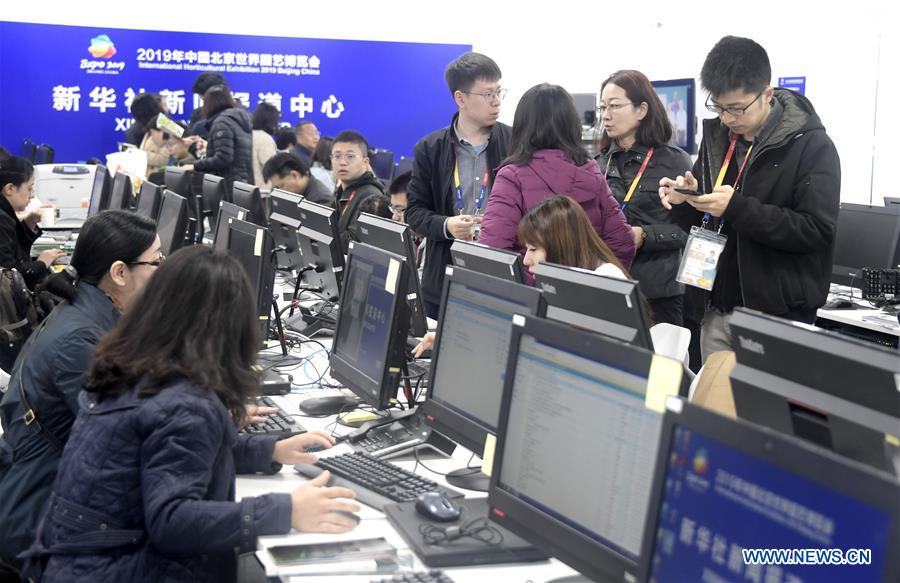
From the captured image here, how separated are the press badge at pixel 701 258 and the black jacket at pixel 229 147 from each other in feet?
14.3

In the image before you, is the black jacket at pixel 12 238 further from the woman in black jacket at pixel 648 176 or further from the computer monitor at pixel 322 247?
the woman in black jacket at pixel 648 176

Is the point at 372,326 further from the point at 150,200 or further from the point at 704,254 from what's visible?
the point at 150,200

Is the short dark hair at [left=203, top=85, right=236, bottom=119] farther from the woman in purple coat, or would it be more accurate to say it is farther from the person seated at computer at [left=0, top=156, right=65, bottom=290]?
the woman in purple coat

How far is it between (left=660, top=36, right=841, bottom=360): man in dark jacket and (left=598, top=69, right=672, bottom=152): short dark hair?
608 mm

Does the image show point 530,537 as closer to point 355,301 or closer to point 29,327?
point 355,301

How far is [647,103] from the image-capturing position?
154 inches

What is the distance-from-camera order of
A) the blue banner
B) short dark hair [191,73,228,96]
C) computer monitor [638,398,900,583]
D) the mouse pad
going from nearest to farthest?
computer monitor [638,398,900,583] < the mouse pad < short dark hair [191,73,228,96] < the blue banner

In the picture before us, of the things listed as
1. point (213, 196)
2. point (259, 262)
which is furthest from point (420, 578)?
point (213, 196)

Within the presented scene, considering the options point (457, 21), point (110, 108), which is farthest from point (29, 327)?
point (457, 21)

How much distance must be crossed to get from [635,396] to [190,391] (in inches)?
32.9

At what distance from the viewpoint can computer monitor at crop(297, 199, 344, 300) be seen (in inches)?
147

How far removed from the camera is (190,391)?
184cm

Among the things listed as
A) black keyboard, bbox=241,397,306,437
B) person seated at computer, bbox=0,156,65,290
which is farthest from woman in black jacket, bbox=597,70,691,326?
person seated at computer, bbox=0,156,65,290

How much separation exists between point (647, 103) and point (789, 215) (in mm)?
999
